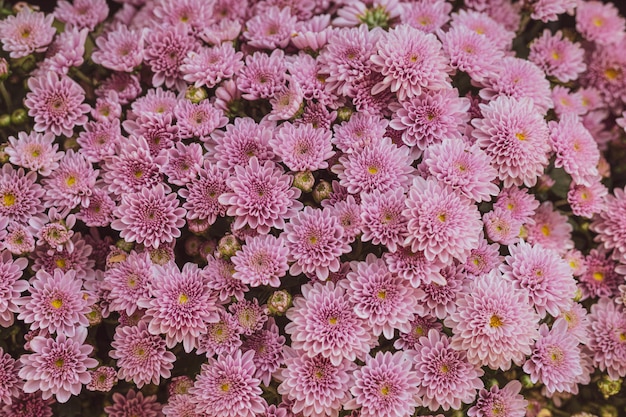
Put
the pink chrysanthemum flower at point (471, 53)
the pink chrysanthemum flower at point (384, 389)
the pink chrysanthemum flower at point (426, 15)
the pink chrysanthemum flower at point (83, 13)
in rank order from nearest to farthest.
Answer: the pink chrysanthemum flower at point (384, 389), the pink chrysanthemum flower at point (471, 53), the pink chrysanthemum flower at point (426, 15), the pink chrysanthemum flower at point (83, 13)

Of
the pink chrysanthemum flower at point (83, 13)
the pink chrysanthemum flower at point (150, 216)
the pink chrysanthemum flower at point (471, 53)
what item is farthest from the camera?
the pink chrysanthemum flower at point (83, 13)

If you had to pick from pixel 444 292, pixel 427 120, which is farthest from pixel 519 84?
pixel 444 292

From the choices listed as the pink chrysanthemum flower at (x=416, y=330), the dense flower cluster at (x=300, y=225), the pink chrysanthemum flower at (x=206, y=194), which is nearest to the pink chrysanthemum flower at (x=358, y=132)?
the dense flower cluster at (x=300, y=225)

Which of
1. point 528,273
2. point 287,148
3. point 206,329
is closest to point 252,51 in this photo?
point 287,148

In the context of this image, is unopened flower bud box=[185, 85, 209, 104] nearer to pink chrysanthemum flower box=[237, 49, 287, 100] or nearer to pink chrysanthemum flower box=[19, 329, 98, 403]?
pink chrysanthemum flower box=[237, 49, 287, 100]

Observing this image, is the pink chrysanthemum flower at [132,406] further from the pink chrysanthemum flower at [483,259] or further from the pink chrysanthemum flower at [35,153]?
the pink chrysanthemum flower at [483,259]

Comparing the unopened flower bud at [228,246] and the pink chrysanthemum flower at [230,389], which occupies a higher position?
the unopened flower bud at [228,246]

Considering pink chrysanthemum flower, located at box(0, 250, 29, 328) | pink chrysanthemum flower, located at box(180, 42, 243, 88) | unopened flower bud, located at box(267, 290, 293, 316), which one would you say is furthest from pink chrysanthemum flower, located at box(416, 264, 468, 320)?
pink chrysanthemum flower, located at box(0, 250, 29, 328)
